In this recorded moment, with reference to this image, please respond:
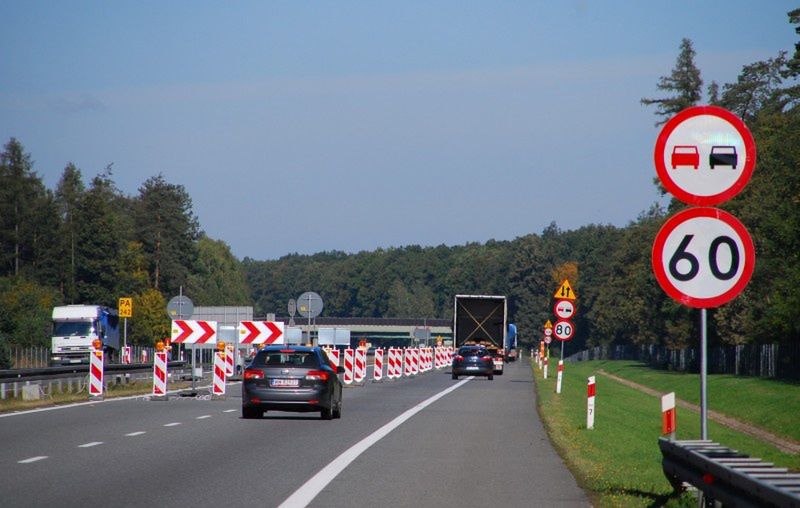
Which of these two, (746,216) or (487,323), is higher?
(746,216)

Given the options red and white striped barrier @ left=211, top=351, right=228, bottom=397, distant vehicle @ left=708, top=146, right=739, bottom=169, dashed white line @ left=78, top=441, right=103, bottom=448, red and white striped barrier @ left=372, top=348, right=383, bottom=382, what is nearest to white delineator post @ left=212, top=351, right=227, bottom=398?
red and white striped barrier @ left=211, top=351, right=228, bottom=397

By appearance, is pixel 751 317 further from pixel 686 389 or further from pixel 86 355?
pixel 86 355

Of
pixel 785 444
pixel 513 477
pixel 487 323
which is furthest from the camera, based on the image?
pixel 487 323

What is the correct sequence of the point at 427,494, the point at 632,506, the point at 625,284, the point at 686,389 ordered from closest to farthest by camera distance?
the point at 632,506 → the point at 427,494 → the point at 686,389 → the point at 625,284

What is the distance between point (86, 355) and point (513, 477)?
52.6 m

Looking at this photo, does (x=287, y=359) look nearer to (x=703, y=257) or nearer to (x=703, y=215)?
(x=703, y=215)

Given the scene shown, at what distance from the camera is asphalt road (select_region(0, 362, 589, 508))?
1257 centimetres

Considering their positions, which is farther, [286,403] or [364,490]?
[286,403]

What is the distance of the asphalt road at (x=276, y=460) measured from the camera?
12570 millimetres

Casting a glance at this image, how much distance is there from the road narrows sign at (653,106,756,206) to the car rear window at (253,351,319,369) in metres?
16.2

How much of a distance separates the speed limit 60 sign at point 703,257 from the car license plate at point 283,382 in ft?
52.0

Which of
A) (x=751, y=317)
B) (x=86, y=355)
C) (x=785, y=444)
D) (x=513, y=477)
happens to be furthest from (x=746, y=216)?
(x=513, y=477)

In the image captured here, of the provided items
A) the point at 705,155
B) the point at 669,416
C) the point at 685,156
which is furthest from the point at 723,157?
the point at 669,416

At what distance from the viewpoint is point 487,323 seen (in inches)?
2721
